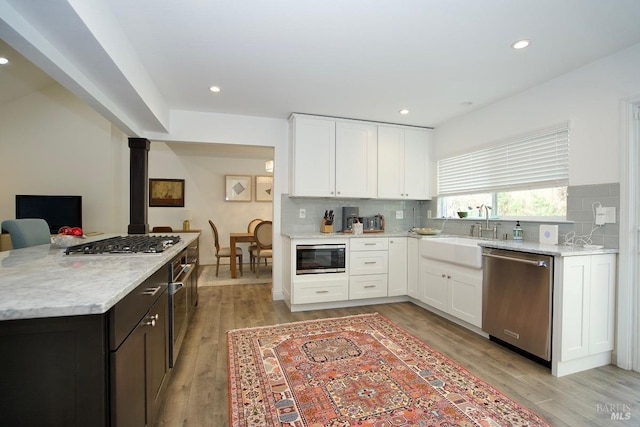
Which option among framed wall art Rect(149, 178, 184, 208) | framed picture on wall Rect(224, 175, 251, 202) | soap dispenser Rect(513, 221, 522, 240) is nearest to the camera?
soap dispenser Rect(513, 221, 522, 240)

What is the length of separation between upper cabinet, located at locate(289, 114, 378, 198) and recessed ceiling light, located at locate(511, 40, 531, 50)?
2009mm

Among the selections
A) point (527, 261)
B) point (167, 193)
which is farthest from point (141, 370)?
point (167, 193)

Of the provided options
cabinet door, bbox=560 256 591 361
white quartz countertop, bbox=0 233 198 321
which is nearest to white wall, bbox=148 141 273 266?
white quartz countertop, bbox=0 233 198 321

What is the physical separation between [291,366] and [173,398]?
2.61 ft

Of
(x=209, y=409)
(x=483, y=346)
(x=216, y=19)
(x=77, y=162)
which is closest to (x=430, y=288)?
(x=483, y=346)

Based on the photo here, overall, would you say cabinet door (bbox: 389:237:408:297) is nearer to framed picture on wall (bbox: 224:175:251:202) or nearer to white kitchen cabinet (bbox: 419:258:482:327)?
white kitchen cabinet (bbox: 419:258:482:327)

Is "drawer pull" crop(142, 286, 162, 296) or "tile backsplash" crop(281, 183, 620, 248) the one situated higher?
"tile backsplash" crop(281, 183, 620, 248)

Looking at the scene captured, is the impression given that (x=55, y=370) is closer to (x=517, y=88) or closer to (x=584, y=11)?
(x=584, y=11)

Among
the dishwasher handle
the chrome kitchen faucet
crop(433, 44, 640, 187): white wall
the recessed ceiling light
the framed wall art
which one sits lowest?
the dishwasher handle

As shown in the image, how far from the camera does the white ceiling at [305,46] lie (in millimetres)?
1783

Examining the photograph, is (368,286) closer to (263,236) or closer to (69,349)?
(263,236)

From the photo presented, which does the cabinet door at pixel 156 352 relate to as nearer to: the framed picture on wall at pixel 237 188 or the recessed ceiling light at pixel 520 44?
the recessed ceiling light at pixel 520 44

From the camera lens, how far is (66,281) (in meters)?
1.18

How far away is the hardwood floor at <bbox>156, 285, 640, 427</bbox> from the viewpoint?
177cm
